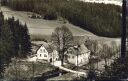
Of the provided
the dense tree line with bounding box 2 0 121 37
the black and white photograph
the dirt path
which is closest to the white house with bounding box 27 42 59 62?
the black and white photograph

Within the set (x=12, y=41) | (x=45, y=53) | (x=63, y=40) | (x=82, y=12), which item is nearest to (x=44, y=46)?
(x=45, y=53)

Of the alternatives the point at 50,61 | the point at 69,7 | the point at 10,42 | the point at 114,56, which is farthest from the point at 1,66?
the point at 114,56

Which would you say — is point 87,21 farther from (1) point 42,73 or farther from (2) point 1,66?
(2) point 1,66

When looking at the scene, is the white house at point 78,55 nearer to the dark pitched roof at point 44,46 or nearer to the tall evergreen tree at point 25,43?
the dark pitched roof at point 44,46

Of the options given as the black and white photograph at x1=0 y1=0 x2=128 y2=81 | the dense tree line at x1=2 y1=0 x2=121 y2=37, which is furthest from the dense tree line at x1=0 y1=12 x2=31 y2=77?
the dense tree line at x1=2 y1=0 x2=121 y2=37

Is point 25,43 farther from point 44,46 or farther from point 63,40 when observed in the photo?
point 63,40

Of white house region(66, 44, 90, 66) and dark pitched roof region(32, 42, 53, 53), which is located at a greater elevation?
dark pitched roof region(32, 42, 53, 53)

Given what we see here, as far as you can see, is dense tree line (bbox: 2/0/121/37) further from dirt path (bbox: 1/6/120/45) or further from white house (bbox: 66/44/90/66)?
Result: white house (bbox: 66/44/90/66)

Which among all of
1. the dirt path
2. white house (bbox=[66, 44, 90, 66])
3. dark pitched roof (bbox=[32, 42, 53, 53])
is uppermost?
the dirt path
